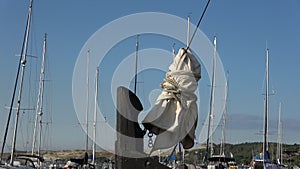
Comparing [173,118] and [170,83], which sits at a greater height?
[170,83]

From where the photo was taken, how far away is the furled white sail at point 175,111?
8.23m

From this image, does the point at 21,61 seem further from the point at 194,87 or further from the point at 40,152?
the point at 194,87

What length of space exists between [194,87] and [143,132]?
1046 mm

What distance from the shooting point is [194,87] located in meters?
8.41

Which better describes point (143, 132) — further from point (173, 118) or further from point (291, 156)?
point (291, 156)

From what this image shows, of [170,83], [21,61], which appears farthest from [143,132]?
[21,61]

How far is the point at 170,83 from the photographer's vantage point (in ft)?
27.5

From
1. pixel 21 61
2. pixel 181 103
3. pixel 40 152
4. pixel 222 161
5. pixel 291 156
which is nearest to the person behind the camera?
pixel 181 103

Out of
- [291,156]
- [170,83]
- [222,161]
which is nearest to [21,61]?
[222,161]

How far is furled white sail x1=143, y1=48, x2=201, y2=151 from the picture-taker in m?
8.23

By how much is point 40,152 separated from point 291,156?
46.3 m

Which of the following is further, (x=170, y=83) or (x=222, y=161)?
(x=222, y=161)

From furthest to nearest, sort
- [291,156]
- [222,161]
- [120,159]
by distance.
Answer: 1. [291,156]
2. [222,161]
3. [120,159]

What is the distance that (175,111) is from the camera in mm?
8352
